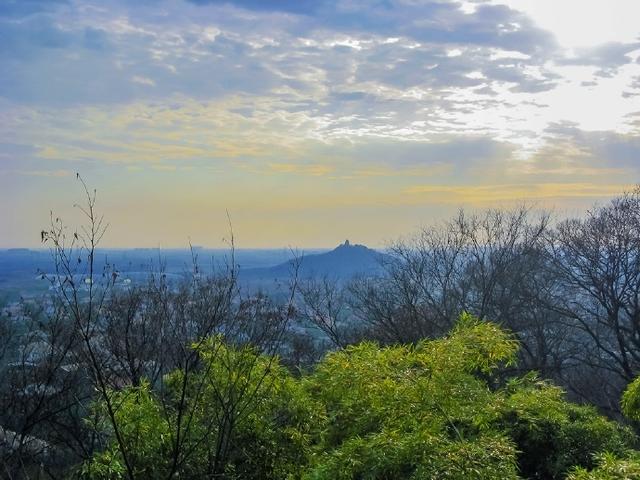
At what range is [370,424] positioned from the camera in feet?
16.5

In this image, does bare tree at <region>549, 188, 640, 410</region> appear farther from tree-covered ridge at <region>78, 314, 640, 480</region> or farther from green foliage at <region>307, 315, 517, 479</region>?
green foliage at <region>307, 315, 517, 479</region>

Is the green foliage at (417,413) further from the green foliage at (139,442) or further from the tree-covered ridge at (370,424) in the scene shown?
the green foliage at (139,442)

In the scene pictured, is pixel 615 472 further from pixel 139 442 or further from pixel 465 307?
pixel 465 307

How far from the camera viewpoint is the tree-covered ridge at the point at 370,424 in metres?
4.00

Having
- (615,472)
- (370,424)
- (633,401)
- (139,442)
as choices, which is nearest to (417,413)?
(370,424)

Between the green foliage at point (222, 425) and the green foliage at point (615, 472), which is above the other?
the green foliage at point (615, 472)

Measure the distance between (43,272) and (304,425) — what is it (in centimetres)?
301

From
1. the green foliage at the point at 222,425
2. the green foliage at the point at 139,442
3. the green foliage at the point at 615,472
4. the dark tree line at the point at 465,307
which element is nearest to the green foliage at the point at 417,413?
the green foliage at the point at 222,425

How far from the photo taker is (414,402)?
441 centimetres

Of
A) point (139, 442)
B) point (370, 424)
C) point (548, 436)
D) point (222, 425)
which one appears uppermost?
point (222, 425)

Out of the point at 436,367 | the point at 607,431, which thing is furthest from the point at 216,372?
the point at 607,431

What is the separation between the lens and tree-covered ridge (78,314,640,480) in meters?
4.00

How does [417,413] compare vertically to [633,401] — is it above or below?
above

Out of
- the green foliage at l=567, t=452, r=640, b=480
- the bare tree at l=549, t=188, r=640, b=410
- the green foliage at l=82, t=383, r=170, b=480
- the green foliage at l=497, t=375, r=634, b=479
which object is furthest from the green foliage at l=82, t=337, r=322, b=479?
the bare tree at l=549, t=188, r=640, b=410
